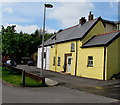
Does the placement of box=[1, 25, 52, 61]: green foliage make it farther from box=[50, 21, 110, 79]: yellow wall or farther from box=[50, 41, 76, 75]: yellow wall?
box=[50, 21, 110, 79]: yellow wall

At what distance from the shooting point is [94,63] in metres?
20.8

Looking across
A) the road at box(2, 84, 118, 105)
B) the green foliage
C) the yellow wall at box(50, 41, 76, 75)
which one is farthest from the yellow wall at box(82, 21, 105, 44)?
the road at box(2, 84, 118, 105)

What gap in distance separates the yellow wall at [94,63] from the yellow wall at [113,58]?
2.21 feet

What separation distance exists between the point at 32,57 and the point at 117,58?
46953 millimetres

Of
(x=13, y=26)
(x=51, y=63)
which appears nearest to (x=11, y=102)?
(x=13, y=26)

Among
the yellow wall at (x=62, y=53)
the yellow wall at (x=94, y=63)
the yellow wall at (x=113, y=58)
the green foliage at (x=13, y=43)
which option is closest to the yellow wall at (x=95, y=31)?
the yellow wall at (x=94, y=63)

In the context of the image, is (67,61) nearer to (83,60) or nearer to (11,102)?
(83,60)

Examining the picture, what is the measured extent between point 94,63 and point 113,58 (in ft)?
7.26

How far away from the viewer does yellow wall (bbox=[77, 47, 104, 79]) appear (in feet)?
65.3

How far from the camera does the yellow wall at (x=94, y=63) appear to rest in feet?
65.3

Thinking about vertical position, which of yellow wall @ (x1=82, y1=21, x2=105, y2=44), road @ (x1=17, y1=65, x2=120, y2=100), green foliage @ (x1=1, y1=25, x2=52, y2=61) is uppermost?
yellow wall @ (x1=82, y1=21, x2=105, y2=44)

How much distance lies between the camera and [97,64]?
66.7ft

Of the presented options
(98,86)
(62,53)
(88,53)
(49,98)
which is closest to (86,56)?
(88,53)

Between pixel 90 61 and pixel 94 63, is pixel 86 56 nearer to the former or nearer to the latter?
pixel 90 61
